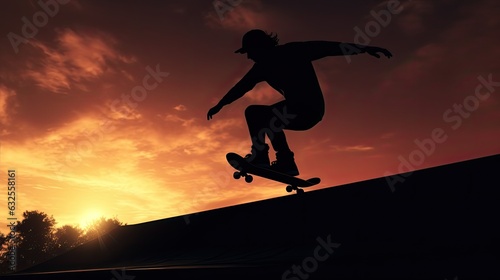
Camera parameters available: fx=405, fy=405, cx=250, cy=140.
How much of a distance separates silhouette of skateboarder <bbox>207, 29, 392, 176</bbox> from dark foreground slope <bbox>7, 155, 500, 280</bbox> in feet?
3.65

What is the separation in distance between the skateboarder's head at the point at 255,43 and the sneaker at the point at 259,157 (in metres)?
1.64

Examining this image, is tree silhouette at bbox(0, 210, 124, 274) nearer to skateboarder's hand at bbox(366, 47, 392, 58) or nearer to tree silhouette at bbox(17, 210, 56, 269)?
tree silhouette at bbox(17, 210, 56, 269)

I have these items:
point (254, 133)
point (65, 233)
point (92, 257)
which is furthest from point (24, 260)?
point (254, 133)

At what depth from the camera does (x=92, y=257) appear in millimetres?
9461

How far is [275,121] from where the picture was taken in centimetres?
726

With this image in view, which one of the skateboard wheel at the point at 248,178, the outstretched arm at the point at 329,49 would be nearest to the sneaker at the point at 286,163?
the skateboard wheel at the point at 248,178

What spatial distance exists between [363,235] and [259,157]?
2670 mm

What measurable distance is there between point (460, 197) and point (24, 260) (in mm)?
78229

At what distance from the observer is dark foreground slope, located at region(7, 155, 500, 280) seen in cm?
376

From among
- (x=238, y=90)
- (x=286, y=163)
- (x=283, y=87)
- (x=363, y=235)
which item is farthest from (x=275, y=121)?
(x=363, y=235)

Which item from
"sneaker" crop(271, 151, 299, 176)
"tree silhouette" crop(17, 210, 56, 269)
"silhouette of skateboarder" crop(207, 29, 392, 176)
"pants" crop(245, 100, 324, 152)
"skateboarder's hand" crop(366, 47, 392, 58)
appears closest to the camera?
"skateboarder's hand" crop(366, 47, 392, 58)

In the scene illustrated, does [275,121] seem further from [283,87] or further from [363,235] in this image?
[363,235]

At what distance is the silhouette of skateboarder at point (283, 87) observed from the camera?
22.6ft

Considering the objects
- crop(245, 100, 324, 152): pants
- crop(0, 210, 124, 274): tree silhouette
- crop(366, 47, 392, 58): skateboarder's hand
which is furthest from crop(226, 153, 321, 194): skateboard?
crop(0, 210, 124, 274): tree silhouette
